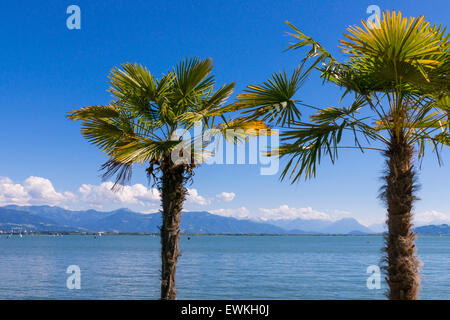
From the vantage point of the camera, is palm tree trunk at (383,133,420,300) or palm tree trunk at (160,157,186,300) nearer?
palm tree trunk at (383,133,420,300)

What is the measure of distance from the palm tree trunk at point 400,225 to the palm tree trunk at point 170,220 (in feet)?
11.8

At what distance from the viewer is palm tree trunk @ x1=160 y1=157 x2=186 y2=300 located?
724cm

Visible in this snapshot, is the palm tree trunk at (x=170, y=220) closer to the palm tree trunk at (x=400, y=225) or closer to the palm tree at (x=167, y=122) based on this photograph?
the palm tree at (x=167, y=122)

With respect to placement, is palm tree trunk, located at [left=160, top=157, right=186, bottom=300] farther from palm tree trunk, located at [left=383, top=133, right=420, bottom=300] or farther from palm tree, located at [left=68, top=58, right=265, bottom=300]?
palm tree trunk, located at [left=383, top=133, right=420, bottom=300]

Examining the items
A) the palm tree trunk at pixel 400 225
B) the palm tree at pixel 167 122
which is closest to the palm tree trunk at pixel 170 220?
the palm tree at pixel 167 122

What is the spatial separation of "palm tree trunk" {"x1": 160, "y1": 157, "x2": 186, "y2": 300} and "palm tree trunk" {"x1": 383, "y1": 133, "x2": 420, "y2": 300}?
11.8 feet

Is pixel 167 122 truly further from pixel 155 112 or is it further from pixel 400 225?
pixel 400 225

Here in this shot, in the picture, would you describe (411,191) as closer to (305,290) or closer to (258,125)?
(258,125)

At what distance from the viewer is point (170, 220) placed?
7.39 m

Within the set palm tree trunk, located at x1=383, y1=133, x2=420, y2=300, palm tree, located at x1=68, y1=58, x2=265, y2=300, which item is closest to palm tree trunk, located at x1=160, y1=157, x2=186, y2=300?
palm tree, located at x1=68, y1=58, x2=265, y2=300

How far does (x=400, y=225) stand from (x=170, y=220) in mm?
3893

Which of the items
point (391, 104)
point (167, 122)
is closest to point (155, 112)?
point (167, 122)
